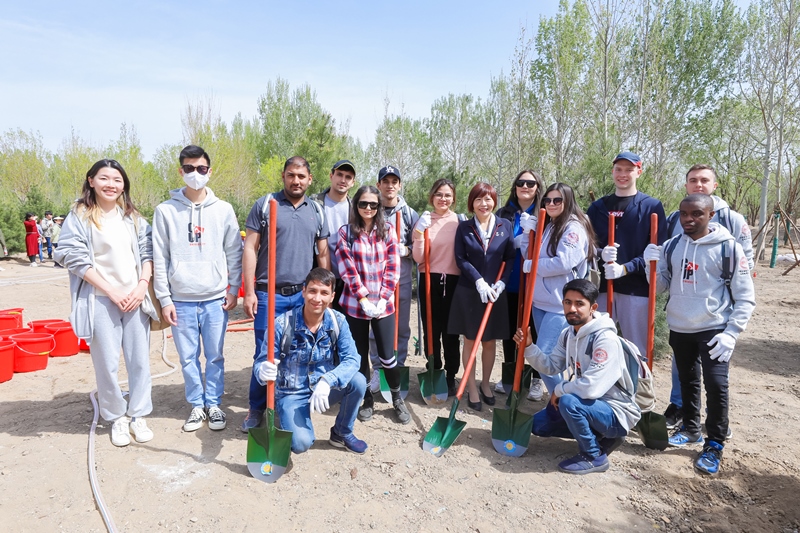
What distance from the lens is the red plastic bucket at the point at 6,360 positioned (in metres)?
4.82

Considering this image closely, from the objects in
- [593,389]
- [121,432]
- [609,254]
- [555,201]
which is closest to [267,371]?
[121,432]

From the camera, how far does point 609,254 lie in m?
3.59

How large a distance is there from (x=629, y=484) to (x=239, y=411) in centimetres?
300

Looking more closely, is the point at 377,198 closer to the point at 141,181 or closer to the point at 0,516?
the point at 0,516

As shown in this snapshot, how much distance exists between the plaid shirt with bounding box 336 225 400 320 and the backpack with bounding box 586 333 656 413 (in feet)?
4.96

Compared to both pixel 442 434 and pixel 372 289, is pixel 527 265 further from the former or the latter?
pixel 442 434

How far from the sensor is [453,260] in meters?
4.22

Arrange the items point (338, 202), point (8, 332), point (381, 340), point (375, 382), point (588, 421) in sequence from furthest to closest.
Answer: point (8, 332)
point (375, 382)
point (338, 202)
point (381, 340)
point (588, 421)

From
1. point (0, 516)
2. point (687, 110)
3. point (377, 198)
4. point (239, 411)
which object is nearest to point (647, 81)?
point (687, 110)

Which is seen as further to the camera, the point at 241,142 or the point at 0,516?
the point at 241,142

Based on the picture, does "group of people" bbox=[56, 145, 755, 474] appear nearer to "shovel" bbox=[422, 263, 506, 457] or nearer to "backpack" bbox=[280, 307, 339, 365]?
"backpack" bbox=[280, 307, 339, 365]

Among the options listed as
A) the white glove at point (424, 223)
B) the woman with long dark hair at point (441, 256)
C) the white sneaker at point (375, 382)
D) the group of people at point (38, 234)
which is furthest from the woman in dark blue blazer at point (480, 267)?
the group of people at point (38, 234)

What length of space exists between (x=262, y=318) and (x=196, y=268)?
593 mm

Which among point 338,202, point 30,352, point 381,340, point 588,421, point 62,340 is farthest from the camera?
point 62,340
